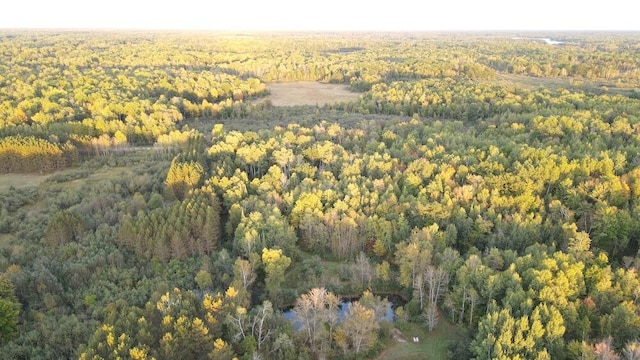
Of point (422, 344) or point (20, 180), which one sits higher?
point (20, 180)

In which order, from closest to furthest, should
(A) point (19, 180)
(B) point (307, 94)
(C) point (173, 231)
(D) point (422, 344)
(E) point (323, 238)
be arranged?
(D) point (422, 344), (C) point (173, 231), (E) point (323, 238), (A) point (19, 180), (B) point (307, 94)

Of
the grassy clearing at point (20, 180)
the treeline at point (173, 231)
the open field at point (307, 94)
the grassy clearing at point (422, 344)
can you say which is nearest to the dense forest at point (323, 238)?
the grassy clearing at point (422, 344)

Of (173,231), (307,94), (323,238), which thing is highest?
(307,94)

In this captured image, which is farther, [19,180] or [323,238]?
[19,180]

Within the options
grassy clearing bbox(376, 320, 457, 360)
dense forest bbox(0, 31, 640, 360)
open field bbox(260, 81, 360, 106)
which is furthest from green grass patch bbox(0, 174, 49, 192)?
open field bbox(260, 81, 360, 106)

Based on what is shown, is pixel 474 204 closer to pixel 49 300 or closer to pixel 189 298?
pixel 189 298

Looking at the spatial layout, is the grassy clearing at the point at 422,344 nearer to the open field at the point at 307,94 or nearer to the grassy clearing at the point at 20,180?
the grassy clearing at the point at 20,180

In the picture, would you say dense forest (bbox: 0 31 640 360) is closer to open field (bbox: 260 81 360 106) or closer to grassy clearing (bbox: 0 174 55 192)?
grassy clearing (bbox: 0 174 55 192)

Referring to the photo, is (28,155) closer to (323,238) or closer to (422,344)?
(323,238)

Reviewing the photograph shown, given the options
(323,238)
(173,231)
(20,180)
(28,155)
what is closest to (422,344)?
(323,238)
